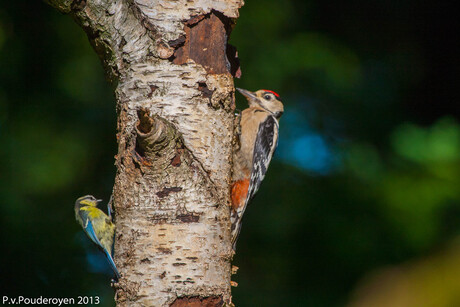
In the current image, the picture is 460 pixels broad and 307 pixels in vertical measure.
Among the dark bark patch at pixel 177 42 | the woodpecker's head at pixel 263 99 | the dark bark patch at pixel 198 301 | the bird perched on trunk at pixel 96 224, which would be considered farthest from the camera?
the woodpecker's head at pixel 263 99

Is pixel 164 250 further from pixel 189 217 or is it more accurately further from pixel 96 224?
pixel 96 224

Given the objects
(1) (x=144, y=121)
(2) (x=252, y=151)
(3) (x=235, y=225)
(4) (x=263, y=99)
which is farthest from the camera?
(4) (x=263, y=99)

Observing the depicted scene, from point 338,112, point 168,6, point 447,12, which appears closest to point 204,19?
point 168,6

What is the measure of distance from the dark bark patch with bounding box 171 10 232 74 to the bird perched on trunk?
46.4 inches

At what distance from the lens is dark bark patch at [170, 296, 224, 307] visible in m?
2.25

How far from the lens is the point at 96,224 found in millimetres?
3447

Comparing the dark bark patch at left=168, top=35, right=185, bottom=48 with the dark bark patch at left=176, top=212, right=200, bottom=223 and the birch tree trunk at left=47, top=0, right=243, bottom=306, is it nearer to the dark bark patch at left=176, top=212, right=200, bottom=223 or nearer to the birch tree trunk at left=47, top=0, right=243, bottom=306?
the birch tree trunk at left=47, top=0, right=243, bottom=306

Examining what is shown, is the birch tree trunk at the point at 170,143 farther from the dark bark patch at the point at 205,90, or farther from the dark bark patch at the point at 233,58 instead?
the dark bark patch at the point at 233,58

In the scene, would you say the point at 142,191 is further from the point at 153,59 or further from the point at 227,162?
the point at 153,59

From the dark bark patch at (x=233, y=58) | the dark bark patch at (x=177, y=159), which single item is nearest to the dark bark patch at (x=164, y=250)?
the dark bark patch at (x=177, y=159)

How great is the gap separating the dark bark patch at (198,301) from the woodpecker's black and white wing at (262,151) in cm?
157

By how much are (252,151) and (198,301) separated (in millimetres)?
1990

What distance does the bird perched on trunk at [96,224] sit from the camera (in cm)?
332

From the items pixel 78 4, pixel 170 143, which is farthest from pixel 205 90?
pixel 78 4
